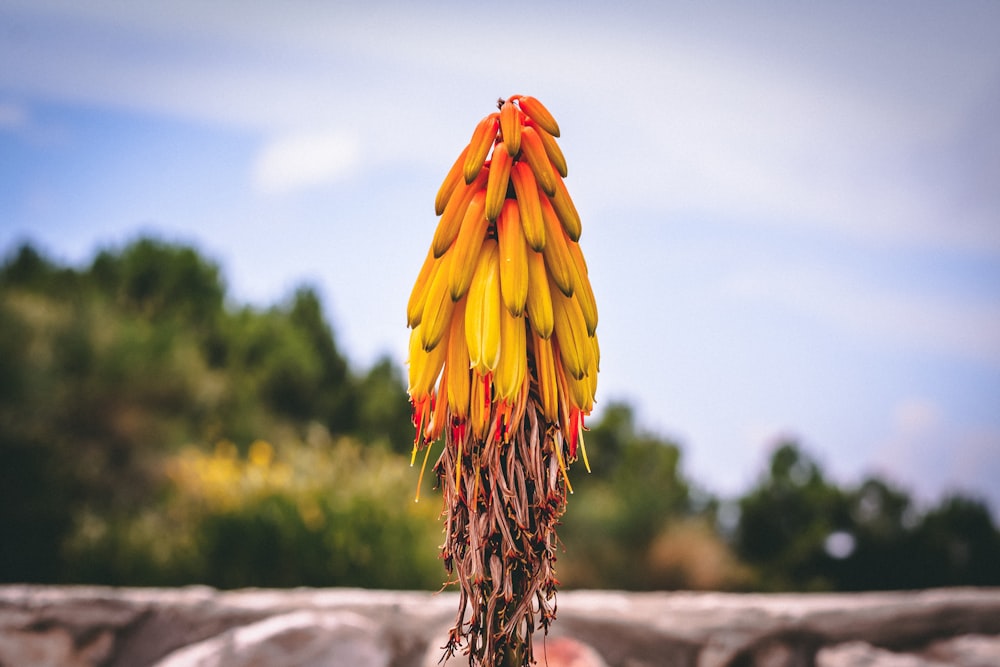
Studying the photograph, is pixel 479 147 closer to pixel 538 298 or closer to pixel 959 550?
pixel 538 298

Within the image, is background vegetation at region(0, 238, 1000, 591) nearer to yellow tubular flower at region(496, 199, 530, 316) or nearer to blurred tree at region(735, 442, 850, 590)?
blurred tree at region(735, 442, 850, 590)

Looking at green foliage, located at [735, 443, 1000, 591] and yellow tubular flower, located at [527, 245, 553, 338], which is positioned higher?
yellow tubular flower, located at [527, 245, 553, 338]

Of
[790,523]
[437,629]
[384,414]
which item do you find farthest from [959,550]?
[384,414]

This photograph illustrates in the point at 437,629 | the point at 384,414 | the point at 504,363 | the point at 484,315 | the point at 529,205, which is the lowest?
the point at 437,629

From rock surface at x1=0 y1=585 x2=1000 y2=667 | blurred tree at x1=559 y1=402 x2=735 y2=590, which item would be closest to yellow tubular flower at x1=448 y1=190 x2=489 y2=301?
Result: rock surface at x1=0 y1=585 x2=1000 y2=667

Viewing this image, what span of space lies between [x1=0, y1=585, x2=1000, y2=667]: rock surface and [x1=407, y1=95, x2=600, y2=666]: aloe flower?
2.24 meters

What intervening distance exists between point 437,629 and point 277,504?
10.5 feet

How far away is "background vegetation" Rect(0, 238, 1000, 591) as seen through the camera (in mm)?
6957

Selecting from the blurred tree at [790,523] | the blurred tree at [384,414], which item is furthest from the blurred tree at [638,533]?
the blurred tree at [384,414]

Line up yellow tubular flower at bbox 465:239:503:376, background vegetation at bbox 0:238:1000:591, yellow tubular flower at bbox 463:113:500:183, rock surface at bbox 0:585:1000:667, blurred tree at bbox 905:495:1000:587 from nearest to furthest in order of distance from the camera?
yellow tubular flower at bbox 465:239:503:376, yellow tubular flower at bbox 463:113:500:183, rock surface at bbox 0:585:1000:667, background vegetation at bbox 0:238:1000:591, blurred tree at bbox 905:495:1000:587

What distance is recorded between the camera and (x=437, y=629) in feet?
13.5

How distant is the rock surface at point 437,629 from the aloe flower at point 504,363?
2240 millimetres

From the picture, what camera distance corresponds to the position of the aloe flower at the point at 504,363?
1810mm

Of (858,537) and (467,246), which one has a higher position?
(467,246)
